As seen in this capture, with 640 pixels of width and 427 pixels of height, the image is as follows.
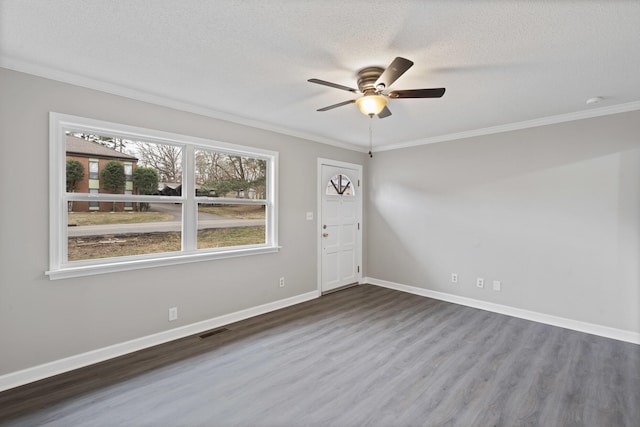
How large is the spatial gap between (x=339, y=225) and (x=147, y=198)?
9.48 ft

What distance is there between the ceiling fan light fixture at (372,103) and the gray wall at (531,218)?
2.34 meters

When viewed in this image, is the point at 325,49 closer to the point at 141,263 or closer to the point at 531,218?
the point at 141,263

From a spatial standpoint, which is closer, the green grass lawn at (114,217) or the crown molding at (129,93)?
the crown molding at (129,93)

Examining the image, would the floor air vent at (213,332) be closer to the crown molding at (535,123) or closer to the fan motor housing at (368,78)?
the fan motor housing at (368,78)

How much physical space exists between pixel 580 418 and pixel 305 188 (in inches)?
140

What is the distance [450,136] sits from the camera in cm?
438

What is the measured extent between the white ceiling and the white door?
1.78 m

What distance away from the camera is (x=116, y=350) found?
9.00 ft

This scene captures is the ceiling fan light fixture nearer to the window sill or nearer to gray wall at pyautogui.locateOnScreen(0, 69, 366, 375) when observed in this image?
gray wall at pyautogui.locateOnScreen(0, 69, 366, 375)

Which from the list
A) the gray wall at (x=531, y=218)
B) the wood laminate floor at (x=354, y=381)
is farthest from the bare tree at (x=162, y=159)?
the gray wall at (x=531, y=218)

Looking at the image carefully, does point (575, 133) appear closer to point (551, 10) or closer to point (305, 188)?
point (551, 10)

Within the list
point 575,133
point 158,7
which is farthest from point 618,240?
point 158,7

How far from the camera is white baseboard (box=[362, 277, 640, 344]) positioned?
3.17m

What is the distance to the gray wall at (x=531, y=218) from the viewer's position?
3.19 m
